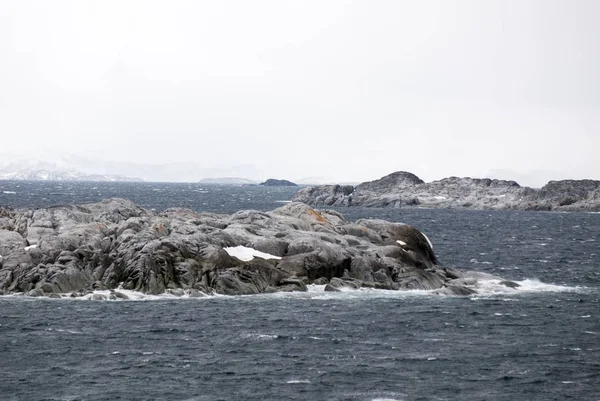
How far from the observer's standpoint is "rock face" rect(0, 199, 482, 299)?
179 feet

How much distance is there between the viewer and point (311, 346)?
40.2 m

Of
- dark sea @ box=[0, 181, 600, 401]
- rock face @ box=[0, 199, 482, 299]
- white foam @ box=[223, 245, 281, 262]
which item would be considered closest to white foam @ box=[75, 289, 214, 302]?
rock face @ box=[0, 199, 482, 299]

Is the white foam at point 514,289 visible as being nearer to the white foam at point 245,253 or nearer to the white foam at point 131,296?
the white foam at point 245,253

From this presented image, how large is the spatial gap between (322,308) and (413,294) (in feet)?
28.5

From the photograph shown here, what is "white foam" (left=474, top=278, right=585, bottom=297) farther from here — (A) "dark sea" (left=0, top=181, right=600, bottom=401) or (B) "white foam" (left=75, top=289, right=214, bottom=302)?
(B) "white foam" (left=75, top=289, right=214, bottom=302)

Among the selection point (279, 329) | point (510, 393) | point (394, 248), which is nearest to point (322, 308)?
point (279, 329)

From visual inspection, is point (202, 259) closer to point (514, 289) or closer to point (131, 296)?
point (131, 296)

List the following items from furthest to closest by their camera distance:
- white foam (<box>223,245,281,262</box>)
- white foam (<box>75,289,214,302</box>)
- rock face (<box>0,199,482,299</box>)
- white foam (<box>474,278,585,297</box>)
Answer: white foam (<box>474,278,585,297</box>) → white foam (<box>223,245,281,262</box>) → rock face (<box>0,199,482,299</box>) → white foam (<box>75,289,214,302</box>)

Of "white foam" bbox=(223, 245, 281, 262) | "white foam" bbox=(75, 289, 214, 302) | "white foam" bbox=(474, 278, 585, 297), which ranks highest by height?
"white foam" bbox=(223, 245, 281, 262)

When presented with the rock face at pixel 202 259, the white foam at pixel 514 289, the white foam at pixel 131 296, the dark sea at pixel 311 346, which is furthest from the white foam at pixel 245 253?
the white foam at pixel 514 289

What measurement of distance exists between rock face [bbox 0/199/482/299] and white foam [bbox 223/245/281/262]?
0.78 ft

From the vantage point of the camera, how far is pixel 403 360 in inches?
1467

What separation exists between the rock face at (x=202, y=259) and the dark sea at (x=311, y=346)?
255cm

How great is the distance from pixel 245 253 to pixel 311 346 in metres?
19.1
